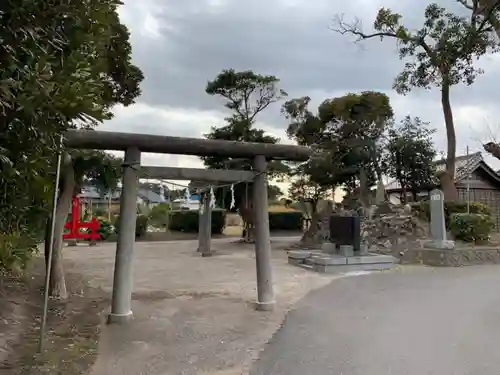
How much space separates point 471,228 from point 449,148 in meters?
4.38

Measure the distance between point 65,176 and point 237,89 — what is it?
11.0 meters

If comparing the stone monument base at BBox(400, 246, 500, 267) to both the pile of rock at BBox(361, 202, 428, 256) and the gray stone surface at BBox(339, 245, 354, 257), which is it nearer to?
the pile of rock at BBox(361, 202, 428, 256)

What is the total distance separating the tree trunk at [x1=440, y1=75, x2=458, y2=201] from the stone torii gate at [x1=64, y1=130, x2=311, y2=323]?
1150 centimetres

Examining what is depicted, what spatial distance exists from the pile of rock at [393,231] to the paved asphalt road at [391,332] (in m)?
4.23

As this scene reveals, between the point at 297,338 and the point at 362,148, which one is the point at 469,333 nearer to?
the point at 297,338

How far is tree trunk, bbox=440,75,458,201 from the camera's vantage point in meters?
15.2

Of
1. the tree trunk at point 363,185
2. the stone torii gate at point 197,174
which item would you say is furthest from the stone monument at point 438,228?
the stone torii gate at point 197,174

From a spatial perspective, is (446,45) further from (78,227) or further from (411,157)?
(78,227)

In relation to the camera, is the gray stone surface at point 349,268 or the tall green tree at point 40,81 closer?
the tall green tree at point 40,81

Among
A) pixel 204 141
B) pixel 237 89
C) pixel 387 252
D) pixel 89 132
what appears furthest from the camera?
pixel 237 89

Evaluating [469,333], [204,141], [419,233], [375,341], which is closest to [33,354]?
[204,141]

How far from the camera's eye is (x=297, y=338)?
4.40 meters

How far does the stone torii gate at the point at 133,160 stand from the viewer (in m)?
4.95

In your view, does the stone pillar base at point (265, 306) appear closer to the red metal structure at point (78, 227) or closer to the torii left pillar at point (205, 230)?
the torii left pillar at point (205, 230)
